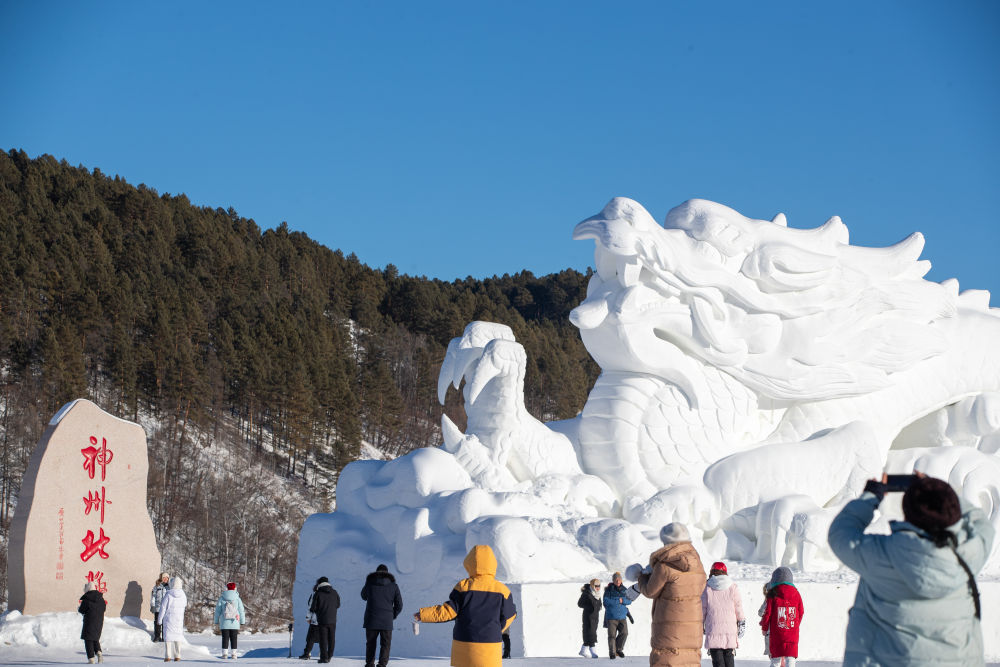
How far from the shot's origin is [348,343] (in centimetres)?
3050

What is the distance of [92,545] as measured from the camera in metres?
10.2

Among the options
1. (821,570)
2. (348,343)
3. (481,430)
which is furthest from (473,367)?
(348,343)

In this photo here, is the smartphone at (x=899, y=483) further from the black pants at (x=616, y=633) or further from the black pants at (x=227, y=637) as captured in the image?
the black pants at (x=227, y=637)

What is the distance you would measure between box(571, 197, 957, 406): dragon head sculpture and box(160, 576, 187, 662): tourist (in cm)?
396

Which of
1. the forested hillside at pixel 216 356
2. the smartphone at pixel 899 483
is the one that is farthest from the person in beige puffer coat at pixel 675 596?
the forested hillside at pixel 216 356

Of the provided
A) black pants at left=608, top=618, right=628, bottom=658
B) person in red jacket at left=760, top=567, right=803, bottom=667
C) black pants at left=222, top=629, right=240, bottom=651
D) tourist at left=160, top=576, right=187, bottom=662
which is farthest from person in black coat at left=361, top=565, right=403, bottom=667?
black pants at left=222, top=629, right=240, bottom=651

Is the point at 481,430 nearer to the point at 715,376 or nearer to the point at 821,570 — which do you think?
the point at 715,376

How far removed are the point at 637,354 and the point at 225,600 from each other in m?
3.95

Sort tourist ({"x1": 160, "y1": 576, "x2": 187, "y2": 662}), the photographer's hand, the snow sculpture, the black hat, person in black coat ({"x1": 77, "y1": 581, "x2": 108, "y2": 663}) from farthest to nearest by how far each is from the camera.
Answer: the snow sculpture → tourist ({"x1": 160, "y1": 576, "x2": 187, "y2": 662}) → person in black coat ({"x1": 77, "y1": 581, "x2": 108, "y2": 663}) → the photographer's hand → the black hat

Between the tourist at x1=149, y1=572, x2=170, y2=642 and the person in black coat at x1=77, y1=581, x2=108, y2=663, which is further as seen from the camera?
the tourist at x1=149, y1=572, x2=170, y2=642

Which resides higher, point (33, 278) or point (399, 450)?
point (33, 278)

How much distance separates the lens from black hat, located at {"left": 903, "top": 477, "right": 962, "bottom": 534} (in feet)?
9.82

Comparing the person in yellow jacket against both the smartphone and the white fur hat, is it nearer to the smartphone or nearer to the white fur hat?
the white fur hat

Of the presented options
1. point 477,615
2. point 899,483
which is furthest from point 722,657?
point 899,483
